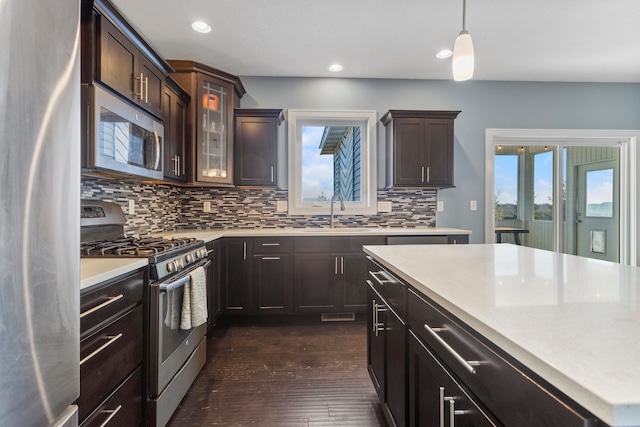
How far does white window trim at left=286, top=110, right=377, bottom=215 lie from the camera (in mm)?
3406

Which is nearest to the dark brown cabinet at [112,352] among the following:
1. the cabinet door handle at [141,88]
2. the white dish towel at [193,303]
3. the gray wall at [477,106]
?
the white dish towel at [193,303]

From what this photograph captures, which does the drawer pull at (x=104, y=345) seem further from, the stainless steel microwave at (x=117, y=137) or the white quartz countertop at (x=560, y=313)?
the white quartz countertop at (x=560, y=313)

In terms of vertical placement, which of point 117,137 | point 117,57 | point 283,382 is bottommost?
point 283,382

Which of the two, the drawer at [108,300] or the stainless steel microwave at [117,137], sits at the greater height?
the stainless steel microwave at [117,137]

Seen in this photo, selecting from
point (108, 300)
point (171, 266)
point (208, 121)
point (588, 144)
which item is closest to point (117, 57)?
point (208, 121)

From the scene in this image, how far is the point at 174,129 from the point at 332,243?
1.72 meters

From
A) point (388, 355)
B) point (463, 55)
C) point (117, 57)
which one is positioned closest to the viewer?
point (388, 355)

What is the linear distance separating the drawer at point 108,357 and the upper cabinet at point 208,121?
1.72m

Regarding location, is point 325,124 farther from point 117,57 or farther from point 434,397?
point 434,397

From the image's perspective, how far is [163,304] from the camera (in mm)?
1486

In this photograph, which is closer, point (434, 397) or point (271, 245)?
point (434, 397)

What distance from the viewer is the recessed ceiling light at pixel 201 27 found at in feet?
8.02

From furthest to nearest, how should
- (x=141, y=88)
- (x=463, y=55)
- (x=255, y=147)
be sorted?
(x=255, y=147)
(x=141, y=88)
(x=463, y=55)

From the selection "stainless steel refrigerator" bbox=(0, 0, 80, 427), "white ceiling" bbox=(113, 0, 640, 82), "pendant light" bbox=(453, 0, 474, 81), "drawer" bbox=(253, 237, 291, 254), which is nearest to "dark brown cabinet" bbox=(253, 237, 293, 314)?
"drawer" bbox=(253, 237, 291, 254)
